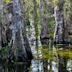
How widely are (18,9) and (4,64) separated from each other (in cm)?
289

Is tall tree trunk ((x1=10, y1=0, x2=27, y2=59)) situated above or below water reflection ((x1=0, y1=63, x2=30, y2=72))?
above

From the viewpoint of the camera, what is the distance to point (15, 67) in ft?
48.4

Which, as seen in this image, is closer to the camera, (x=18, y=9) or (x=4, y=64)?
(x=4, y=64)

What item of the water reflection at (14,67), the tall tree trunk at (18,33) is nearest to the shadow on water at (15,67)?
the water reflection at (14,67)

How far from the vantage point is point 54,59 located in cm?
1675

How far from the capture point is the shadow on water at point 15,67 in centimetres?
1420

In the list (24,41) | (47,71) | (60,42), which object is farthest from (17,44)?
(60,42)

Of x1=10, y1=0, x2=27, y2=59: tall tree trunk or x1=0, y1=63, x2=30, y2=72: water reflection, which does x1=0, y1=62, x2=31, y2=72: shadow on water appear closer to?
x1=0, y1=63, x2=30, y2=72: water reflection

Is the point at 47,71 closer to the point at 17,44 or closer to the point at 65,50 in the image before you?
the point at 17,44

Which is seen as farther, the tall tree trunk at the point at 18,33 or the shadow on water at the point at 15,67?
the tall tree trunk at the point at 18,33

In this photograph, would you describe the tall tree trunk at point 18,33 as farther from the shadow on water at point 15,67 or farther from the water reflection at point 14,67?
the water reflection at point 14,67

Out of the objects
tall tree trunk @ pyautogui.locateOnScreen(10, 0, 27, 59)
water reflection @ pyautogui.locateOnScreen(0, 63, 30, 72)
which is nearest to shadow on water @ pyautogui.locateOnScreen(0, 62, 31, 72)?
water reflection @ pyautogui.locateOnScreen(0, 63, 30, 72)

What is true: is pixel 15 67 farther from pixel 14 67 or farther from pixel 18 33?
pixel 18 33

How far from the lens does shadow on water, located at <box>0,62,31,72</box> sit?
46.6 ft
